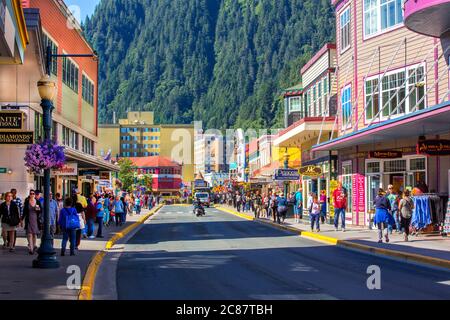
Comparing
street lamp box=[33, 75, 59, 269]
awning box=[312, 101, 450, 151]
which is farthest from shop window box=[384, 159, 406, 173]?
street lamp box=[33, 75, 59, 269]

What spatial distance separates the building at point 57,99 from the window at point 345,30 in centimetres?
1426

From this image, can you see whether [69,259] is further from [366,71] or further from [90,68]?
Result: [90,68]

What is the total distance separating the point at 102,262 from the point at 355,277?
6.86 meters

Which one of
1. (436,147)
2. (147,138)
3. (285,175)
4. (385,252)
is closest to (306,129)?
(285,175)

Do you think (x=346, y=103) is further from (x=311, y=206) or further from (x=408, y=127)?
(x=408, y=127)

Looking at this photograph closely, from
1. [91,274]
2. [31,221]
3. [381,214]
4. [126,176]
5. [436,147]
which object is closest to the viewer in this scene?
[91,274]

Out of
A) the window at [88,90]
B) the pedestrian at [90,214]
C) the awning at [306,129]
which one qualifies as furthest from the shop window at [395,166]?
the window at [88,90]

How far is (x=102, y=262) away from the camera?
17469mm

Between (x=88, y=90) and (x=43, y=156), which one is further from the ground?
(x=88, y=90)

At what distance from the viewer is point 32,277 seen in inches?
535

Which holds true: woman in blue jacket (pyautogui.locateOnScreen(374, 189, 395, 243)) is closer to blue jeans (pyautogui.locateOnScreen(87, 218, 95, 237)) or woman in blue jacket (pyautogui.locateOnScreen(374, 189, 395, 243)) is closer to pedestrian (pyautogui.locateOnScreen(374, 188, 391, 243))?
pedestrian (pyautogui.locateOnScreen(374, 188, 391, 243))

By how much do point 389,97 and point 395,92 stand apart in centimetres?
283

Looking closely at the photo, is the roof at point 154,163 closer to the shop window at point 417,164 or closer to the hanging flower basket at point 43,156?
the shop window at point 417,164
